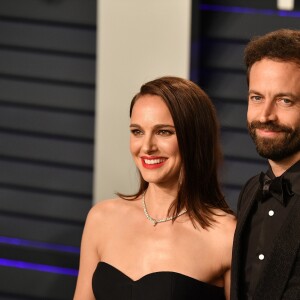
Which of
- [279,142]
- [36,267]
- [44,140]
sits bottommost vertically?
[36,267]

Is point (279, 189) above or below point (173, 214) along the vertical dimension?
above

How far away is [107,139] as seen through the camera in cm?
519

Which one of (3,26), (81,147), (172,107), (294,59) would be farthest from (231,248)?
(3,26)

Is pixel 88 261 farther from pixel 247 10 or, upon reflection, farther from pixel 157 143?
pixel 247 10

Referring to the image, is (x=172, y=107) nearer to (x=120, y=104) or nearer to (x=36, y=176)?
(x=120, y=104)

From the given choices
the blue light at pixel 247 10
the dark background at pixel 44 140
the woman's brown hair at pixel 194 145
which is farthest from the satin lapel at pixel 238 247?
the dark background at pixel 44 140

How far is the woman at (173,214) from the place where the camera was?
12.3ft

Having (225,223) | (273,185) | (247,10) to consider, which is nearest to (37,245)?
(247,10)

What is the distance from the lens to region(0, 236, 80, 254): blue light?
18.1ft

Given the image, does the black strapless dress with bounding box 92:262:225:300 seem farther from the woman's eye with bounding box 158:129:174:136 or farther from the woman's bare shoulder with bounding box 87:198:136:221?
the woman's eye with bounding box 158:129:174:136

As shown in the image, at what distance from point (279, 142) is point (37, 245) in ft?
8.88

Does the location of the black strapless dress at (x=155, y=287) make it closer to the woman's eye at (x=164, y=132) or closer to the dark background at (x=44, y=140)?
the woman's eye at (x=164, y=132)

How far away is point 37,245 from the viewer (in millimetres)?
5566

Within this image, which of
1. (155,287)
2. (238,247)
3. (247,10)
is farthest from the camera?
(247,10)
